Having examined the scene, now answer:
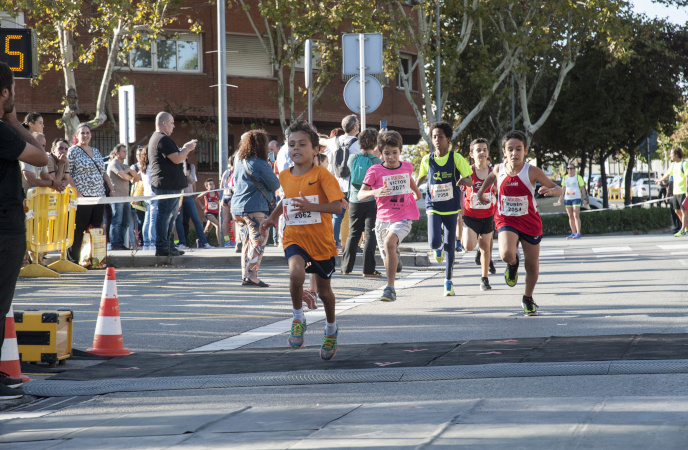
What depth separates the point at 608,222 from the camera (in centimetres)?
2977

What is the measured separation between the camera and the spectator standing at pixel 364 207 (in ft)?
44.1

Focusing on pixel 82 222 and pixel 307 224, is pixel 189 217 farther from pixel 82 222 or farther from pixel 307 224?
pixel 307 224

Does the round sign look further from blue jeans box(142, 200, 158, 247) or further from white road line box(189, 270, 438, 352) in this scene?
white road line box(189, 270, 438, 352)

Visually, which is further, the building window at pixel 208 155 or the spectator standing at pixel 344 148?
the building window at pixel 208 155

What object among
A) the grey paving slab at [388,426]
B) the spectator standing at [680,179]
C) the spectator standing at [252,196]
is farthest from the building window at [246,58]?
the grey paving slab at [388,426]

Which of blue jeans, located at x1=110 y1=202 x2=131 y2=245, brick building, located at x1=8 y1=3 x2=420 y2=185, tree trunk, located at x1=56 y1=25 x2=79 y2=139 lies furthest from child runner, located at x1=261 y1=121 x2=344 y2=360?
brick building, located at x1=8 y1=3 x2=420 y2=185

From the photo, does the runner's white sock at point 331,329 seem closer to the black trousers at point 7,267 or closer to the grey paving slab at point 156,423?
the grey paving slab at point 156,423

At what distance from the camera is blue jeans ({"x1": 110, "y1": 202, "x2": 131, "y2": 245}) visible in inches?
711

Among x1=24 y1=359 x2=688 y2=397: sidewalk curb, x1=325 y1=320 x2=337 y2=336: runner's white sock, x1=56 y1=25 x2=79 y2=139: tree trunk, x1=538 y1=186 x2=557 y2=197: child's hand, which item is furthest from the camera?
x1=56 y1=25 x2=79 y2=139: tree trunk

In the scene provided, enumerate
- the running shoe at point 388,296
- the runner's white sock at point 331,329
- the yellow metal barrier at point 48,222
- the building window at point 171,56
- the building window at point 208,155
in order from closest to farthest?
the runner's white sock at point 331,329 → the running shoe at point 388,296 → the yellow metal barrier at point 48,222 → the building window at point 171,56 → the building window at point 208,155

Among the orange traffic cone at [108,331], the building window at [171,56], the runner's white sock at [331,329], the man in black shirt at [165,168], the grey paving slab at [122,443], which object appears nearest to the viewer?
the grey paving slab at [122,443]

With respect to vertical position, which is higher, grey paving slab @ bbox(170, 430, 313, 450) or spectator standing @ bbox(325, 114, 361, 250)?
spectator standing @ bbox(325, 114, 361, 250)

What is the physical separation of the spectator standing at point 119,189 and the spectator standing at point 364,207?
5605 millimetres

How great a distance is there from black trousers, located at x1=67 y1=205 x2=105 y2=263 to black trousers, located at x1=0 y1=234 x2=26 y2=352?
8.64 m
